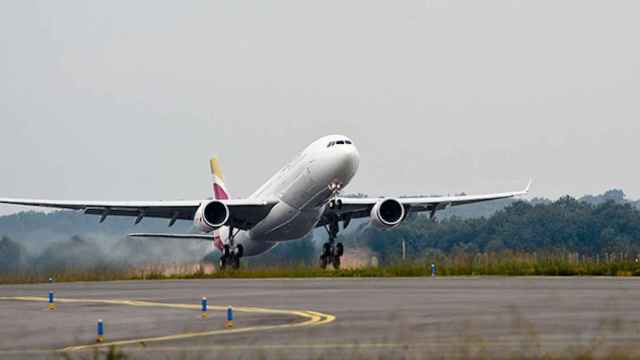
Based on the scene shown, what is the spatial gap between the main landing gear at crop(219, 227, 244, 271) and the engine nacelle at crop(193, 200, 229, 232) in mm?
4603

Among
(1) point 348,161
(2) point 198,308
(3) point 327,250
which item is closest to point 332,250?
(3) point 327,250

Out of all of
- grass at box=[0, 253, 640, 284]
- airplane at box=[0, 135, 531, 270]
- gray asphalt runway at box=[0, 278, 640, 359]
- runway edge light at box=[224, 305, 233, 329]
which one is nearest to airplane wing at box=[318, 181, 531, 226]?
airplane at box=[0, 135, 531, 270]

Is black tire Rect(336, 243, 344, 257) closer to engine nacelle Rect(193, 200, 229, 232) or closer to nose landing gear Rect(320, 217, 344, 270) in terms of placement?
nose landing gear Rect(320, 217, 344, 270)

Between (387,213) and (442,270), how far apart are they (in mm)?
12794

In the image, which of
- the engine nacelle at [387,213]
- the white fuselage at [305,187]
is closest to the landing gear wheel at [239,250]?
the white fuselage at [305,187]

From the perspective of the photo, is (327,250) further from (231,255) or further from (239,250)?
(231,255)

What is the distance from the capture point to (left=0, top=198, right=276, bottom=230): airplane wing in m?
58.4

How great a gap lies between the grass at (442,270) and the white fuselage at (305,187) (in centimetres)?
483

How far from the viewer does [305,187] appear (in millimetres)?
54625

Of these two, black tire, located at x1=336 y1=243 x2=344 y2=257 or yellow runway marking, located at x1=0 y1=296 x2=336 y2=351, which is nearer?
yellow runway marking, located at x1=0 y1=296 x2=336 y2=351

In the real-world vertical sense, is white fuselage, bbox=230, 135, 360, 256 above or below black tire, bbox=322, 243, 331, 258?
above

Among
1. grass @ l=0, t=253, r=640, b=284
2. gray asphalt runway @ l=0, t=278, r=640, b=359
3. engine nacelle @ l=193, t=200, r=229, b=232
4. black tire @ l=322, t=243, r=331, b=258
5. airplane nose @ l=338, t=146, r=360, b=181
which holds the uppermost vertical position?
airplane nose @ l=338, t=146, r=360, b=181

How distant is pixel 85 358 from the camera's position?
637 inches

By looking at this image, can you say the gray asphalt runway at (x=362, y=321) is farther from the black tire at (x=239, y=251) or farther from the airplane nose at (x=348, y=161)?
the black tire at (x=239, y=251)
